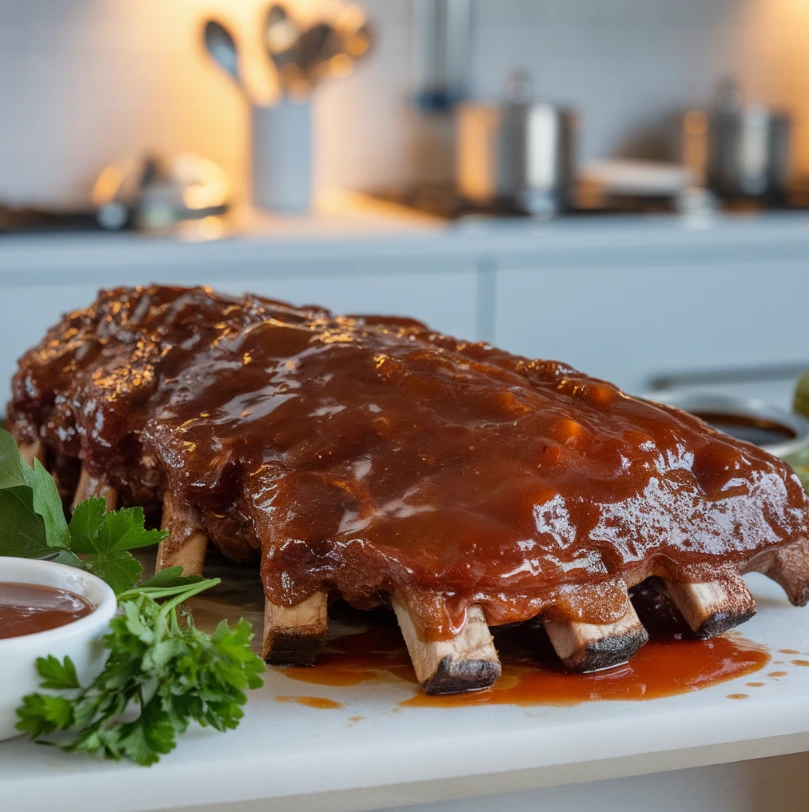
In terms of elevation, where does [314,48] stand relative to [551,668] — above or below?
above

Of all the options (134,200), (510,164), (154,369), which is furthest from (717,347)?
(154,369)

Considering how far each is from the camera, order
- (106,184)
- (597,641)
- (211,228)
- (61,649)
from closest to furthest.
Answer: (61,649)
(597,641)
(211,228)
(106,184)

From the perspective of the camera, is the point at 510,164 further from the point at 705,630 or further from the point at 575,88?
the point at 705,630

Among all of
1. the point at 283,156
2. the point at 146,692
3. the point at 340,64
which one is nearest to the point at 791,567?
the point at 146,692

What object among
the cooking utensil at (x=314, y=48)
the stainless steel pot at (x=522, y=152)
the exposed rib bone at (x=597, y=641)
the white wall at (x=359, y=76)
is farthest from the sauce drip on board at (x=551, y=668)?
the white wall at (x=359, y=76)

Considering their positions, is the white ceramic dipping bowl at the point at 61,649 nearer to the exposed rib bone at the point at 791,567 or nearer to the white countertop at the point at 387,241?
the exposed rib bone at the point at 791,567

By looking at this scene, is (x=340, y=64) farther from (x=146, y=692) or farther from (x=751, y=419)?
(x=146, y=692)

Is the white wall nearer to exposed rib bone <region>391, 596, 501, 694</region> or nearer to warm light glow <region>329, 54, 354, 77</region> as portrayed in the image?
warm light glow <region>329, 54, 354, 77</region>
